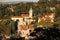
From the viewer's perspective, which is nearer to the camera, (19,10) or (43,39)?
Result: (43,39)

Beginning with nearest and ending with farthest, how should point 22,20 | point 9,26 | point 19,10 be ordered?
point 9,26 < point 22,20 < point 19,10

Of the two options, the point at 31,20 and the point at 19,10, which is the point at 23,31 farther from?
the point at 19,10

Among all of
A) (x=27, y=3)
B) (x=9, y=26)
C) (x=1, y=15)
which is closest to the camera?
(x=9, y=26)

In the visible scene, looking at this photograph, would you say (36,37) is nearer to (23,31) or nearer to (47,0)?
(23,31)

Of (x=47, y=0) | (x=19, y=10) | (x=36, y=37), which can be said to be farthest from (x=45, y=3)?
(x=36, y=37)

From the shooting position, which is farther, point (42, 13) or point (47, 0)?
point (47, 0)

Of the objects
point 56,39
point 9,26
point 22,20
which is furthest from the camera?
point 22,20

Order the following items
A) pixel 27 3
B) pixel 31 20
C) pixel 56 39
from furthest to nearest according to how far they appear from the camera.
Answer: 1. pixel 27 3
2. pixel 31 20
3. pixel 56 39

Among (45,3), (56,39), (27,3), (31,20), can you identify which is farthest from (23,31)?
(27,3)
